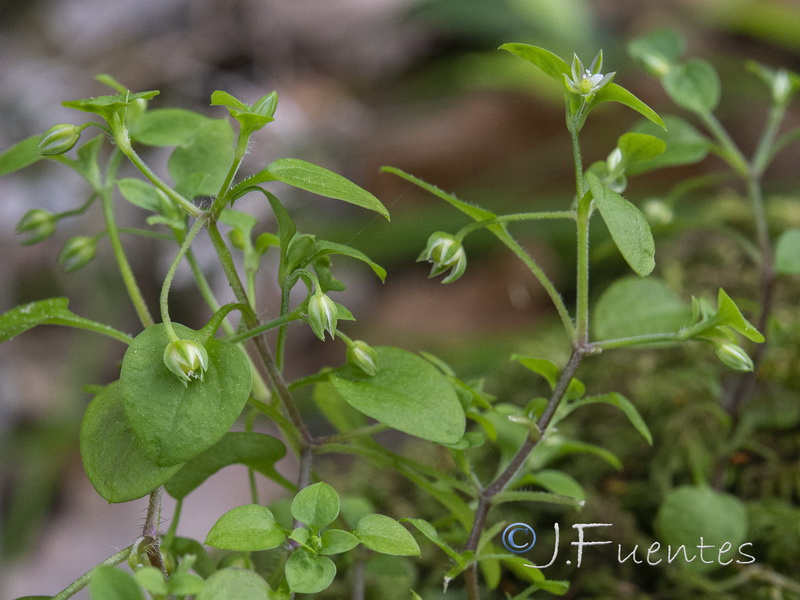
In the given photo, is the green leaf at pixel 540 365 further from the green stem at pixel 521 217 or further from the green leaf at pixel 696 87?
the green leaf at pixel 696 87

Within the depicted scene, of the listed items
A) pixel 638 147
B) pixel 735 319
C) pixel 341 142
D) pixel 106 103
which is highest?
pixel 106 103

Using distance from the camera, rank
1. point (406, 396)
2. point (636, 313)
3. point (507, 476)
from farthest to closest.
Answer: point (636, 313) < point (507, 476) < point (406, 396)

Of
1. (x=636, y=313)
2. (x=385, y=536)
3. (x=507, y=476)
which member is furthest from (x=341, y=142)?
(x=385, y=536)

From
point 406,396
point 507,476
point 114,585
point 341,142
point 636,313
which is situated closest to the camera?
point 114,585

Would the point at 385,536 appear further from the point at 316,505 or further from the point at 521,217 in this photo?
the point at 521,217

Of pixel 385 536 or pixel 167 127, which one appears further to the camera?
pixel 167 127

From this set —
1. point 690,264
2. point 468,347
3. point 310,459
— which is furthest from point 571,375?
point 468,347

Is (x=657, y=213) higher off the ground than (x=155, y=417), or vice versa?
(x=155, y=417)
